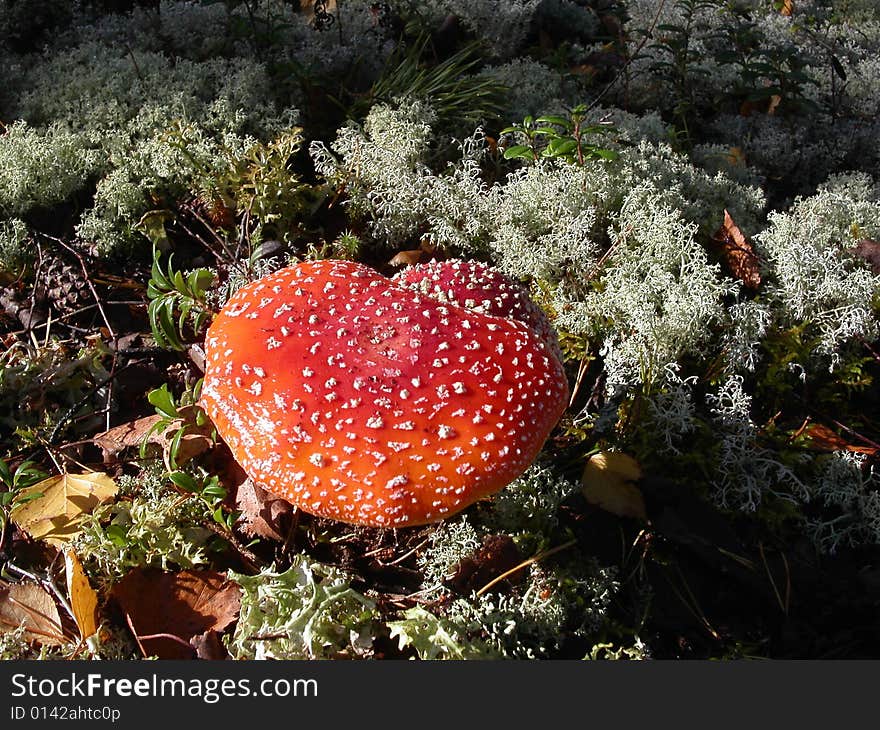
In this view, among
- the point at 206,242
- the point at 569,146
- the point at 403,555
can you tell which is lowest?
the point at 403,555

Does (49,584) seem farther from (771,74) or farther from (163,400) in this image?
(771,74)

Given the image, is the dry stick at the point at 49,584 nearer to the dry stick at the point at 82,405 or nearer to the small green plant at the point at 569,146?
the dry stick at the point at 82,405

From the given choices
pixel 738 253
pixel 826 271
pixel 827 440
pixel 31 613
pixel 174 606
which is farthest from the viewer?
pixel 738 253

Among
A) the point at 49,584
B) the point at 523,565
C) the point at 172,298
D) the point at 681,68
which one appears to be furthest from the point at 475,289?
the point at 681,68

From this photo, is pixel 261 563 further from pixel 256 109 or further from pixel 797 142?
pixel 797 142

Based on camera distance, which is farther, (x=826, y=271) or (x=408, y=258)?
(x=408, y=258)

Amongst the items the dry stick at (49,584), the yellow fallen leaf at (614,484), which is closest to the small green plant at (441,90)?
the yellow fallen leaf at (614,484)

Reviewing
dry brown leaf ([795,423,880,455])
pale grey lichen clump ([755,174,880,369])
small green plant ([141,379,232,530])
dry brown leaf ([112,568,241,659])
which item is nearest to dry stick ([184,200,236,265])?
small green plant ([141,379,232,530])

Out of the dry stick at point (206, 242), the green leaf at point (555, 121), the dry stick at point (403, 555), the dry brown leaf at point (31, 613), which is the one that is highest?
the green leaf at point (555, 121)
